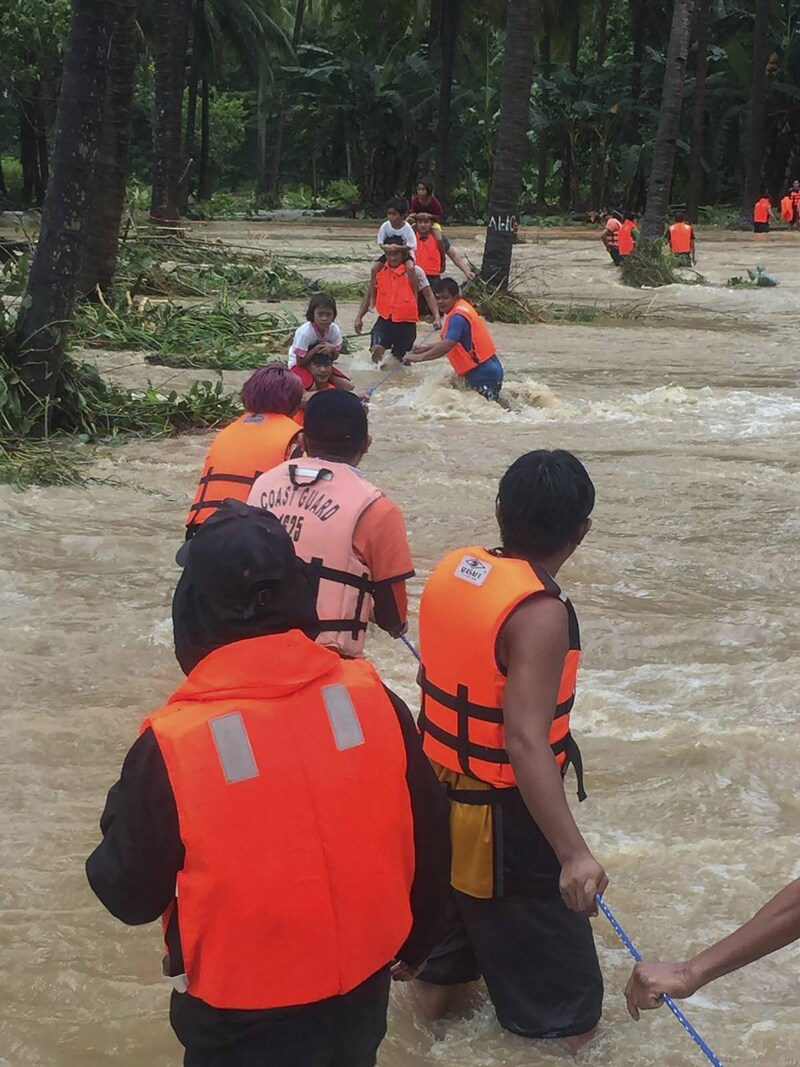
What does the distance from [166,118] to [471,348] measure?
42.8ft

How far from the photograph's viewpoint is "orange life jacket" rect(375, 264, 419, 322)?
12000 millimetres

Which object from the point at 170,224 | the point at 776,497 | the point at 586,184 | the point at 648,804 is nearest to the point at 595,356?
the point at 776,497

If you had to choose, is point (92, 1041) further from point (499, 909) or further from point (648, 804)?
point (648, 804)

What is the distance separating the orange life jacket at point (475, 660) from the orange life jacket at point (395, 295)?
9212 millimetres

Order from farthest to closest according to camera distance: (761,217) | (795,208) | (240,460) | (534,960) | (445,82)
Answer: (795,208) < (445,82) < (761,217) < (240,460) < (534,960)

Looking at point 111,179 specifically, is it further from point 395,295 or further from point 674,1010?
point 674,1010

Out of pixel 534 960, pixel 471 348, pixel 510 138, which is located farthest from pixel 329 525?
pixel 510 138

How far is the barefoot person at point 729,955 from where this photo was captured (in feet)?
7.53

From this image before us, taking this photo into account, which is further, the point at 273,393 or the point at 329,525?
the point at 273,393

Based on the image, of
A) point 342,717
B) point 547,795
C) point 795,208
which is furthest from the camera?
point 795,208

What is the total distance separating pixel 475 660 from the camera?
2.96m

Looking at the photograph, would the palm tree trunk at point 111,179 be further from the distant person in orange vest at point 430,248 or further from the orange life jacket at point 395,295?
the distant person in orange vest at point 430,248

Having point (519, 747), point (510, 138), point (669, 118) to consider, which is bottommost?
point (519, 747)

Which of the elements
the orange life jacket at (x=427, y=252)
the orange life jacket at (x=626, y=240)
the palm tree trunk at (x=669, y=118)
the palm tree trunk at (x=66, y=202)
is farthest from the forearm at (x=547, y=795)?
the orange life jacket at (x=626, y=240)
